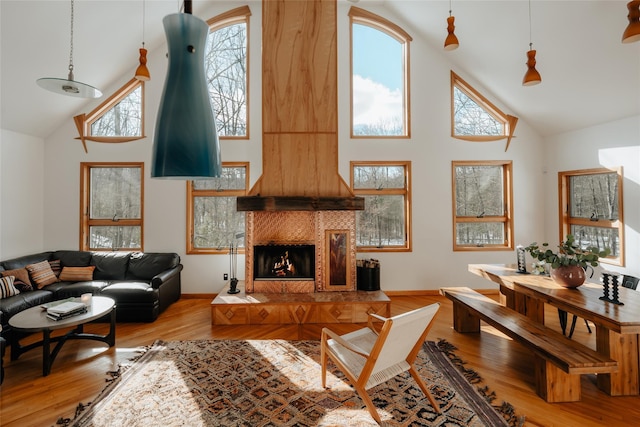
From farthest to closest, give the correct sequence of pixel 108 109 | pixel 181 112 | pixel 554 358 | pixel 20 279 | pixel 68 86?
pixel 108 109
pixel 20 279
pixel 68 86
pixel 554 358
pixel 181 112

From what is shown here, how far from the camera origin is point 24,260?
169 inches

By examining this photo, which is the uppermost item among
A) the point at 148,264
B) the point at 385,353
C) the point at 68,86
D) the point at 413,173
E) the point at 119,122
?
the point at 119,122

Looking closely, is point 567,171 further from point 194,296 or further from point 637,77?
point 194,296

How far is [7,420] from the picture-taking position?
2.19m

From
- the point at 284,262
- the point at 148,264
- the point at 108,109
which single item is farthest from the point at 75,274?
the point at 284,262

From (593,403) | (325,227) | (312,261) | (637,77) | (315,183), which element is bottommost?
(593,403)

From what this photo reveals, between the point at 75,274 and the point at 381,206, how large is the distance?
Answer: 4979mm

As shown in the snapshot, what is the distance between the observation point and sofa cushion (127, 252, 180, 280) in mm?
4676

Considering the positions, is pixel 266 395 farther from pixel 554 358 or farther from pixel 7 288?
pixel 7 288

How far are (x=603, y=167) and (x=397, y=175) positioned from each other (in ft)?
9.43

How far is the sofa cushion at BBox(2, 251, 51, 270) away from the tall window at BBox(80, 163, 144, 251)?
57 cm

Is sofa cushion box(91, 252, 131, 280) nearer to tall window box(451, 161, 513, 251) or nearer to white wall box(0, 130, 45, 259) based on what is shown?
white wall box(0, 130, 45, 259)

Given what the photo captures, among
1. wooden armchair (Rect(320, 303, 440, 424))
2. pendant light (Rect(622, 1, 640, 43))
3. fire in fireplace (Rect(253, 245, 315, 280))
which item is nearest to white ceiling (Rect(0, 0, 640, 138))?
pendant light (Rect(622, 1, 640, 43))

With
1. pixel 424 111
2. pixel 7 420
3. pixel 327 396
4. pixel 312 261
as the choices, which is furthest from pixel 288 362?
pixel 424 111
